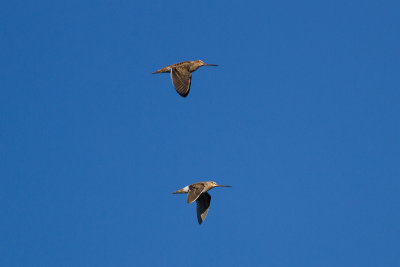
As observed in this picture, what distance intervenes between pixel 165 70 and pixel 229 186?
29.1 ft

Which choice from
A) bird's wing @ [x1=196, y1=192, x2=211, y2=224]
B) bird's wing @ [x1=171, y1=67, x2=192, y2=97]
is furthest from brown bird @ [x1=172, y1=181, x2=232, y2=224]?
bird's wing @ [x1=171, y1=67, x2=192, y2=97]

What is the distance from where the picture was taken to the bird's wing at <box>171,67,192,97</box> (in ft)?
152

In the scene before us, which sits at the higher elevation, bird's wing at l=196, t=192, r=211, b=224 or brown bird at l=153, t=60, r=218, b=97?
brown bird at l=153, t=60, r=218, b=97

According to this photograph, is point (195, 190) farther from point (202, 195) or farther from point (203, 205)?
point (203, 205)

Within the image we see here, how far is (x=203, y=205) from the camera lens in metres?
50.3

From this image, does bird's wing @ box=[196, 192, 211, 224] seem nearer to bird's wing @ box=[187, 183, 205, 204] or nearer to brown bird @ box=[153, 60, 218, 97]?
bird's wing @ box=[187, 183, 205, 204]

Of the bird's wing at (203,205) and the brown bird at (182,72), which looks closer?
the brown bird at (182,72)

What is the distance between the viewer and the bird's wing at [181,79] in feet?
152

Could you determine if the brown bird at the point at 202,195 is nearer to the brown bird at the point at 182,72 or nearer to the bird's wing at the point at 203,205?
the bird's wing at the point at 203,205

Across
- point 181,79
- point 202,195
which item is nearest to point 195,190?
point 202,195

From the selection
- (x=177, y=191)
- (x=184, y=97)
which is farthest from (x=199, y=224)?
(x=184, y=97)

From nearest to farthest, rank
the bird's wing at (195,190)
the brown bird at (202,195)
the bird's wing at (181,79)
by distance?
the bird's wing at (195,190) → the bird's wing at (181,79) → the brown bird at (202,195)

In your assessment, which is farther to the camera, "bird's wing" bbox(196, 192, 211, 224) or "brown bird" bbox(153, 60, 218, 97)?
"bird's wing" bbox(196, 192, 211, 224)

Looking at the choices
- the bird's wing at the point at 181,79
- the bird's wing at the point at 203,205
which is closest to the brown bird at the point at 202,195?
the bird's wing at the point at 203,205
